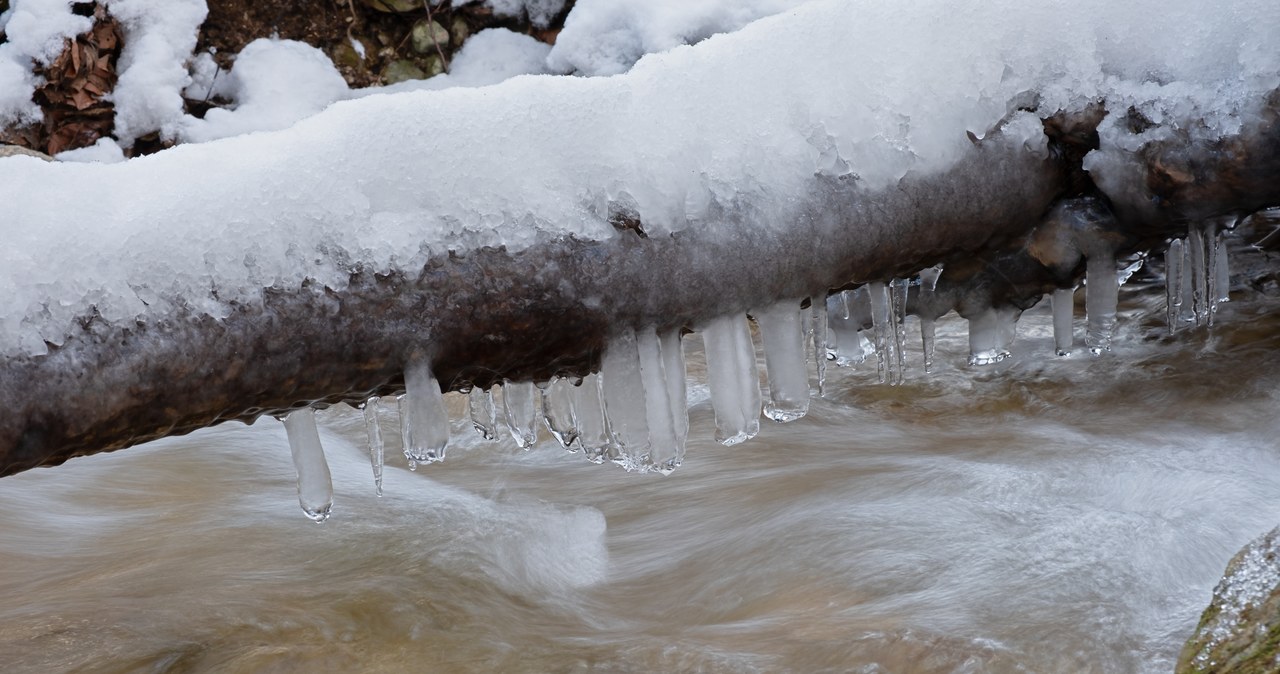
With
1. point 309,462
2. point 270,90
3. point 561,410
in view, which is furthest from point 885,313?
point 270,90

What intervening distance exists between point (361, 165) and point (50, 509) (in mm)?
2257

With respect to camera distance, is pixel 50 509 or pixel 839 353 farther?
pixel 50 509

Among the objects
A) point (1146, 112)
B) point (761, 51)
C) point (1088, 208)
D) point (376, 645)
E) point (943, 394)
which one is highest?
point (761, 51)

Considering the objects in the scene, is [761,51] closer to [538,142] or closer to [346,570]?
[538,142]

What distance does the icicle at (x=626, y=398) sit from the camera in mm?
1838

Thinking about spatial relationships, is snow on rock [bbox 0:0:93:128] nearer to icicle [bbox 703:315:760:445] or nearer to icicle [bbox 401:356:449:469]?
icicle [bbox 401:356:449:469]

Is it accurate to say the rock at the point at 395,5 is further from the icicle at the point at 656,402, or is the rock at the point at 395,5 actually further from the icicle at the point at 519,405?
the icicle at the point at 656,402

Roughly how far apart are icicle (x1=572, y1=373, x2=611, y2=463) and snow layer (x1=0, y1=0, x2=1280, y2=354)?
1.55ft

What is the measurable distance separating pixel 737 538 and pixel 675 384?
0.95m

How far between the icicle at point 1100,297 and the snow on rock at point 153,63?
487 cm

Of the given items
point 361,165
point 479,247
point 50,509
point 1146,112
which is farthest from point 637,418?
point 50,509

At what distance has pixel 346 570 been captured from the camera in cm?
269

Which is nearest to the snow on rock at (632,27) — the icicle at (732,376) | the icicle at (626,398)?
the icicle at (732,376)

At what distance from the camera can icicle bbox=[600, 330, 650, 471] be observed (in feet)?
6.03
